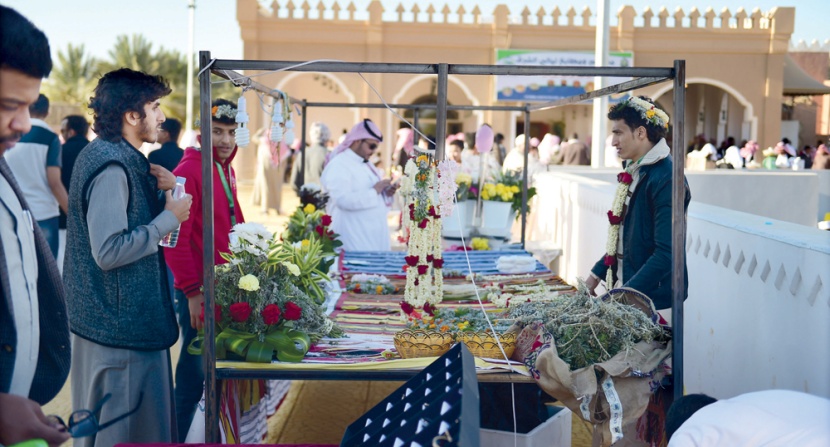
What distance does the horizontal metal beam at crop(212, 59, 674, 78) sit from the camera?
3.10m

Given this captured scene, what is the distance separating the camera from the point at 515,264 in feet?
18.6

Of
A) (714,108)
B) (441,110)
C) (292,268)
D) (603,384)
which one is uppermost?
(714,108)

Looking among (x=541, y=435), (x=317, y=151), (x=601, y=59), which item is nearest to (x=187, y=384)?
A: (x=541, y=435)

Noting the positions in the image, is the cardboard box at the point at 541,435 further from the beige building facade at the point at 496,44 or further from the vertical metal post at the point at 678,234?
the beige building facade at the point at 496,44

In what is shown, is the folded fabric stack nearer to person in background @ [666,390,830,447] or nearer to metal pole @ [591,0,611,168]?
person in background @ [666,390,830,447]

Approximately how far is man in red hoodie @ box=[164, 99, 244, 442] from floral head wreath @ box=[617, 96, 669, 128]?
74.7 inches

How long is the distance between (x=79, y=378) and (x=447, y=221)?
4775 mm

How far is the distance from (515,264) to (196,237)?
2553 mm

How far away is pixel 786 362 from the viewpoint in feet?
A: 10.7

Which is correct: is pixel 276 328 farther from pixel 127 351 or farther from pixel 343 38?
pixel 343 38

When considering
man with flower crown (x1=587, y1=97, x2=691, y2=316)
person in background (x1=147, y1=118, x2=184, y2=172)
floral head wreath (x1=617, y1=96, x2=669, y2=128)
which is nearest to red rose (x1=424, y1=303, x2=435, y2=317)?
man with flower crown (x1=587, y1=97, x2=691, y2=316)

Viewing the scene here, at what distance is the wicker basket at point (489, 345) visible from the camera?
3.37m

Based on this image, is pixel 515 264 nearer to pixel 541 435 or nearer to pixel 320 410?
pixel 320 410

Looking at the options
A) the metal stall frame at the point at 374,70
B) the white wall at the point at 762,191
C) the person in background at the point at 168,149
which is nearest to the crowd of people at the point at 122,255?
the metal stall frame at the point at 374,70
